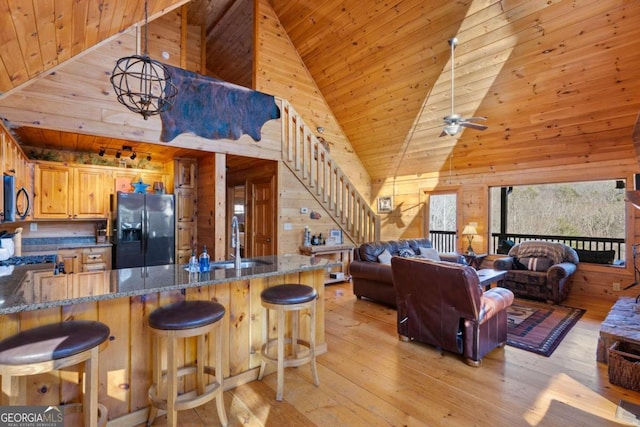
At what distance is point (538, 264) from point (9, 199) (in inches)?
280

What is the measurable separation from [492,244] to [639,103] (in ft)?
11.7

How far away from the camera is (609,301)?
16.6 feet

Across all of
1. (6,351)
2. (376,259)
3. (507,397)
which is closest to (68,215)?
(6,351)

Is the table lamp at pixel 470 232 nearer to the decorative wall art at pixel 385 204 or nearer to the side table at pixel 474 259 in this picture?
the side table at pixel 474 259

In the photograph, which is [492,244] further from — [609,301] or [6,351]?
[6,351]

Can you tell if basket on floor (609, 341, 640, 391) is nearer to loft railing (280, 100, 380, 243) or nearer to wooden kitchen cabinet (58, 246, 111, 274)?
loft railing (280, 100, 380, 243)

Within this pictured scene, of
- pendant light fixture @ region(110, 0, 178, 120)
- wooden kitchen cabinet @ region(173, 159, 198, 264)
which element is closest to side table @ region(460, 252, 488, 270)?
wooden kitchen cabinet @ region(173, 159, 198, 264)

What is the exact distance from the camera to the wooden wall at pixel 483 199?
4.95m

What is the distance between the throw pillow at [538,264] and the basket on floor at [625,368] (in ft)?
8.97

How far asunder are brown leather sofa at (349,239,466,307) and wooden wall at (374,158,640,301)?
164 cm

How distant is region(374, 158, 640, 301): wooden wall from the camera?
4.95m

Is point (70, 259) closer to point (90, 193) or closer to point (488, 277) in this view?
point (90, 193)

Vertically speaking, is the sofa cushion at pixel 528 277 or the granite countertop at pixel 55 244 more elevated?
the granite countertop at pixel 55 244

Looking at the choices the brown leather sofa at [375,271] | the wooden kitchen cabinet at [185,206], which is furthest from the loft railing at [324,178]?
the wooden kitchen cabinet at [185,206]
